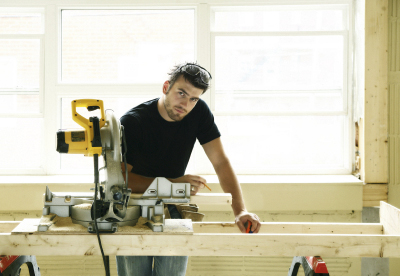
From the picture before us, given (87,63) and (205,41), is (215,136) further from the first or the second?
(87,63)

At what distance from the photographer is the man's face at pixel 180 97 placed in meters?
1.58

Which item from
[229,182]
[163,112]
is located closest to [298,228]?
[229,182]

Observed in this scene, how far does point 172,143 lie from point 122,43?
1626 millimetres

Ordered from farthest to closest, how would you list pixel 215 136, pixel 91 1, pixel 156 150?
pixel 91 1
pixel 215 136
pixel 156 150

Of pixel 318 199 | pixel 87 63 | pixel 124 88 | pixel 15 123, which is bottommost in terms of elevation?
pixel 318 199

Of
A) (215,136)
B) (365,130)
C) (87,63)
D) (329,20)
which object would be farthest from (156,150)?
(329,20)

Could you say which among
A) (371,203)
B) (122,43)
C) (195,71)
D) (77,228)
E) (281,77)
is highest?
(122,43)

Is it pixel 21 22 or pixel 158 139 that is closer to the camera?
pixel 158 139

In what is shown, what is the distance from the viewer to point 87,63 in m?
3.01

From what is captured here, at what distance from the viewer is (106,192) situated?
121cm

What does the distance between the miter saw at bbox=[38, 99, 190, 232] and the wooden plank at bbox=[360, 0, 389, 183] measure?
2005 millimetres

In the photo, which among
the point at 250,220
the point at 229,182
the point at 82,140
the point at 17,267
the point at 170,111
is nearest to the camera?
the point at 82,140

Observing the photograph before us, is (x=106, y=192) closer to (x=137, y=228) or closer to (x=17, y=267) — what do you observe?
(x=137, y=228)

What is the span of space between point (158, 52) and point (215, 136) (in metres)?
1.47
